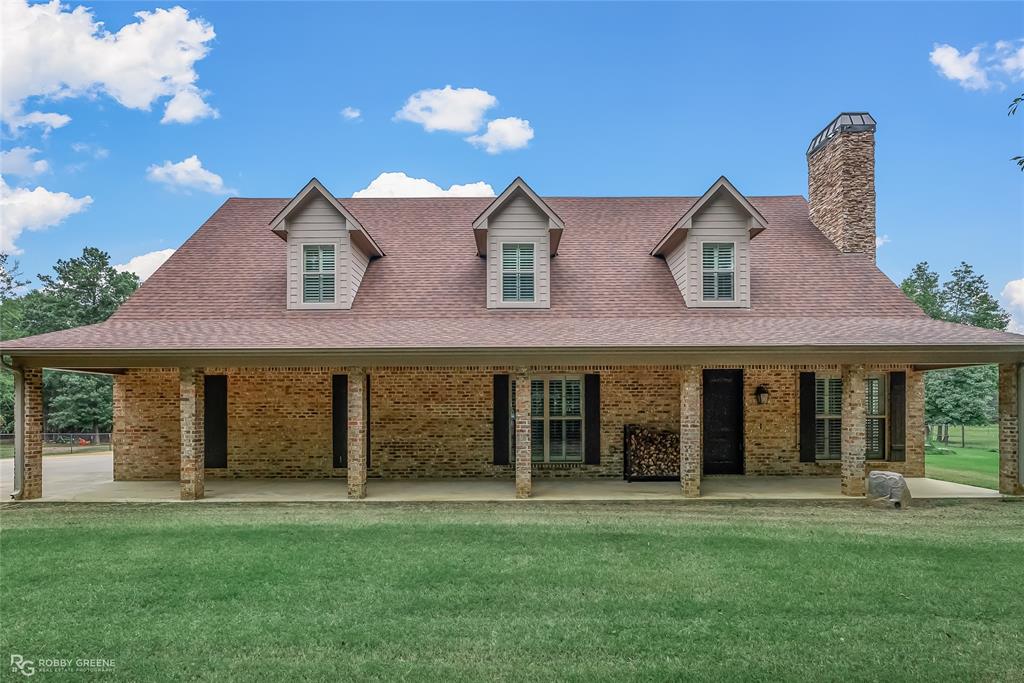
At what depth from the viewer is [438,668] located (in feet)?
14.8

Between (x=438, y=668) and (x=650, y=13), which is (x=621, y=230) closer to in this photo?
(x=650, y=13)

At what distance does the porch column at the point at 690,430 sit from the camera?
1089 cm

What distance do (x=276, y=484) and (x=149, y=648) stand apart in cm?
801

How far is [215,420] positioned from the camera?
13.2m

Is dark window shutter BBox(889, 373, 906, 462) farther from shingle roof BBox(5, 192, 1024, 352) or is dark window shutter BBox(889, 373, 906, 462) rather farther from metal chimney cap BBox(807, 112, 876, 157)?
metal chimney cap BBox(807, 112, 876, 157)

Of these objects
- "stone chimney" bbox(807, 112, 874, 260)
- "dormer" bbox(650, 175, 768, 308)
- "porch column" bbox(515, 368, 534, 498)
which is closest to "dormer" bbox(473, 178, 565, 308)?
"porch column" bbox(515, 368, 534, 498)

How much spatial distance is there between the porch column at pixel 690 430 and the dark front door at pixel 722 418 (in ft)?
8.48

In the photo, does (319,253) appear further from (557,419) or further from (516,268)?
(557,419)

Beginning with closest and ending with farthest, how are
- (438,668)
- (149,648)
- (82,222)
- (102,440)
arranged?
(438,668) → (149,648) → (102,440) → (82,222)

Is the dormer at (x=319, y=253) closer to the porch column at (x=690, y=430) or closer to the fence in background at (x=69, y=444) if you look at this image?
the porch column at (x=690, y=430)

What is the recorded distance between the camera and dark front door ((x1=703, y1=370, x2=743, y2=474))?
44.1 ft

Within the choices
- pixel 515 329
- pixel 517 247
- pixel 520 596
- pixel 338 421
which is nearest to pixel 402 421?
pixel 338 421

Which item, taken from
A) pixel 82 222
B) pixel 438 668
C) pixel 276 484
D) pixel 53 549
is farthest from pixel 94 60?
pixel 82 222

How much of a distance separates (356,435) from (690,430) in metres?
6.21
